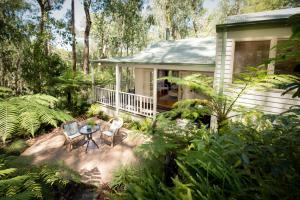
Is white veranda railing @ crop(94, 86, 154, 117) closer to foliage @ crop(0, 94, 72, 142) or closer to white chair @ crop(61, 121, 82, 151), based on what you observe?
white chair @ crop(61, 121, 82, 151)

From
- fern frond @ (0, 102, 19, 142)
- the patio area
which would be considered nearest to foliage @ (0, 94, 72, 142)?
fern frond @ (0, 102, 19, 142)

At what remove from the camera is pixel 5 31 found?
10148 millimetres

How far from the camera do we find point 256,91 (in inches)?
233

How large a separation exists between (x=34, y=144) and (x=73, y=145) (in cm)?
186

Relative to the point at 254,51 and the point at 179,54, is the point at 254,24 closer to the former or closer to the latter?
the point at 254,51

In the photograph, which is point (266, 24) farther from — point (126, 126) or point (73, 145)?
point (73, 145)

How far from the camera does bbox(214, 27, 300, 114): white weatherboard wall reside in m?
5.47

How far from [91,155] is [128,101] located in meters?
3.44

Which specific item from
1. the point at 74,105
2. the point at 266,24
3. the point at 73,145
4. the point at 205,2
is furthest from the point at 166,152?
the point at 205,2

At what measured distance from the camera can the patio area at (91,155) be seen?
6.01 m

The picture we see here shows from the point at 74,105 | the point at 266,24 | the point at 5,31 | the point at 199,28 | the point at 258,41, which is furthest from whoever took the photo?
the point at 199,28

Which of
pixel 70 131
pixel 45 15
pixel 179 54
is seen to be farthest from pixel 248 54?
pixel 45 15

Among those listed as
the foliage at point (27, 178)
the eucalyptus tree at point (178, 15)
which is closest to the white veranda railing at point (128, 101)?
the foliage at point (27, 178)

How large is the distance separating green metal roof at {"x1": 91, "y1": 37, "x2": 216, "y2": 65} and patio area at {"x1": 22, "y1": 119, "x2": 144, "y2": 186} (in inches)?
136
